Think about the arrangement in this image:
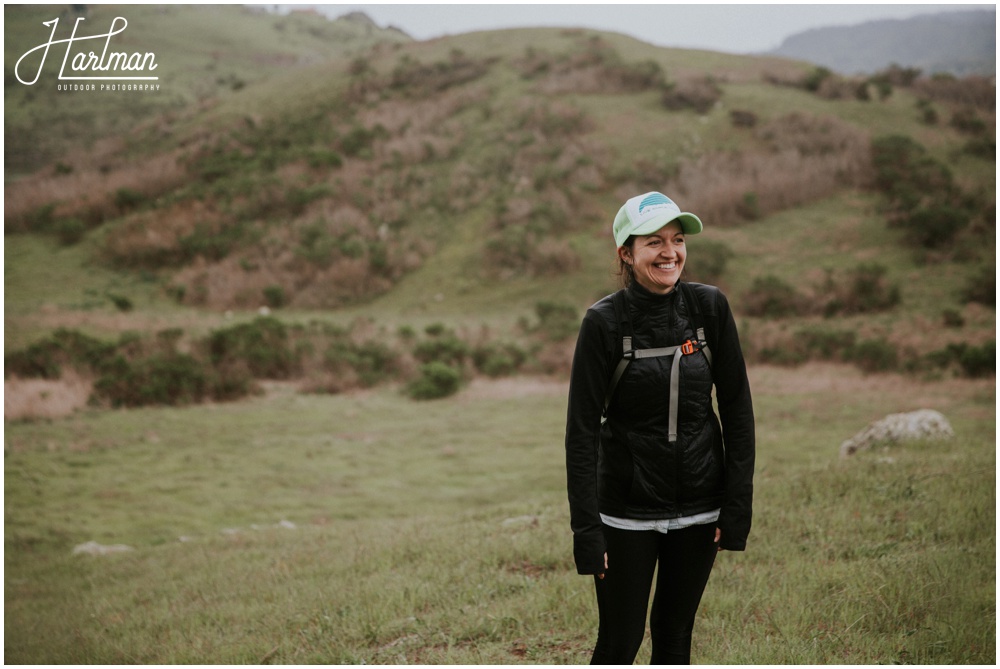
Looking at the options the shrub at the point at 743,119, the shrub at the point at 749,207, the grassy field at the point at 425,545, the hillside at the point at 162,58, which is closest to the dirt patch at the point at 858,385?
the grassy field at the point at 425,545

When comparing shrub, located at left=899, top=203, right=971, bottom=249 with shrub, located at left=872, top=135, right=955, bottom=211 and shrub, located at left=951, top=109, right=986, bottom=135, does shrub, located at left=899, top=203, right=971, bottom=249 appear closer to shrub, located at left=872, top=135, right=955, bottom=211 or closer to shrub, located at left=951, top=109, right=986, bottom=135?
shrub, located at left=872, top=135, right=955, bottom=211

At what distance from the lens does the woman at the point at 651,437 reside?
226 cm

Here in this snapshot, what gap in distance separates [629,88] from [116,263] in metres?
24.5

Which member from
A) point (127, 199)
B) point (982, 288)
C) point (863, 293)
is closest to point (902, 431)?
point (863, 293)

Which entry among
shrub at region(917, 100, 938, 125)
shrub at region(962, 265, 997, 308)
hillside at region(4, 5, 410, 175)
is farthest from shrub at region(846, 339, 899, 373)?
hillside at region(4, 5, 410, 175)

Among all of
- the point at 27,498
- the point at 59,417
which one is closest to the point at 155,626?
the point at 27,498

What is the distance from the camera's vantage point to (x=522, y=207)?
24812mm

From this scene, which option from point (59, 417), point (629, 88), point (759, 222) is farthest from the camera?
point (629, 88)

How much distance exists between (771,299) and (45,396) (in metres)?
17.2

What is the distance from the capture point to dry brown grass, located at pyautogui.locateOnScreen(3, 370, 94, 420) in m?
11.9

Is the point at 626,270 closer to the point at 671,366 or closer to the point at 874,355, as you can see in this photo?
the point at 671,366

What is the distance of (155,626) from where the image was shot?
4656 millimetres

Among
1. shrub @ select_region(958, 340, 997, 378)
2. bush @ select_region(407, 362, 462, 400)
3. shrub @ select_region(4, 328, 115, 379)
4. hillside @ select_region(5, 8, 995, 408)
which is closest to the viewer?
shrub @ select_region(958, 340, 997, 378)

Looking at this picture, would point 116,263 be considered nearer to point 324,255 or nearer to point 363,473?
point 324,255
